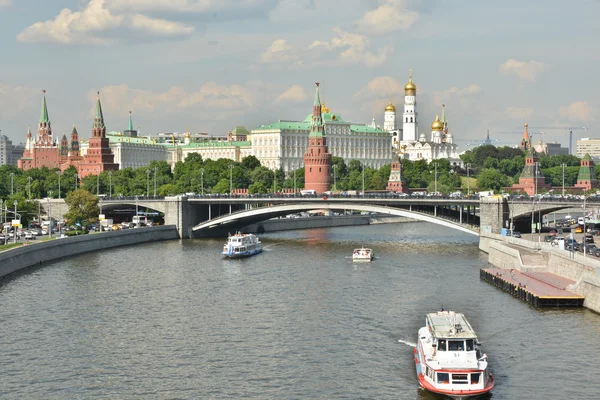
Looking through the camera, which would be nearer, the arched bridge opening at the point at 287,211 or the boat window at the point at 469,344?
the boat window at the point at 469,344

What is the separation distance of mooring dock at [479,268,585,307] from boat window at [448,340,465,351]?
1684 cm

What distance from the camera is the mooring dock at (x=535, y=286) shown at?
175 feet

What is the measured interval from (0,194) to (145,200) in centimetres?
3737

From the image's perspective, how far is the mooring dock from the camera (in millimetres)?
53219

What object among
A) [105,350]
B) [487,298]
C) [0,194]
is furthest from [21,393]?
[0,194]

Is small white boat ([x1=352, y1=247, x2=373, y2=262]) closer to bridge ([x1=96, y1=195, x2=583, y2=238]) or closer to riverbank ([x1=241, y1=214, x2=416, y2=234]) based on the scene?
bridge ([x1=96, y1=195, x2=583, y2=238])

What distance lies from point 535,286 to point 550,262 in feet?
20.7

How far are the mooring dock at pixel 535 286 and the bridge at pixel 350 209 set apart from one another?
22.5 metres

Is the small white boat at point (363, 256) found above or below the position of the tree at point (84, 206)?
below

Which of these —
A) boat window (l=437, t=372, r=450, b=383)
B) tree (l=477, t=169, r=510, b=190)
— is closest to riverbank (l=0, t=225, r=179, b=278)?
boat window (l=437, t=372, r=450, b=383)

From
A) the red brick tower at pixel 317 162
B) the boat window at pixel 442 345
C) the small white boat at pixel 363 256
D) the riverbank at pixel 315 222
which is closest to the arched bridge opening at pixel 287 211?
the riverbank at pixel 315 222

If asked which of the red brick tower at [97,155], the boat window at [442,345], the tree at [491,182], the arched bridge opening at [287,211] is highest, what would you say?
the red brick tower at [97,155]

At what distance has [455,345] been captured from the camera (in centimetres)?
3812

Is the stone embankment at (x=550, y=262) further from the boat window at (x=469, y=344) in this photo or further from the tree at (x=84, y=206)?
the tree at (x=84, y=206)
